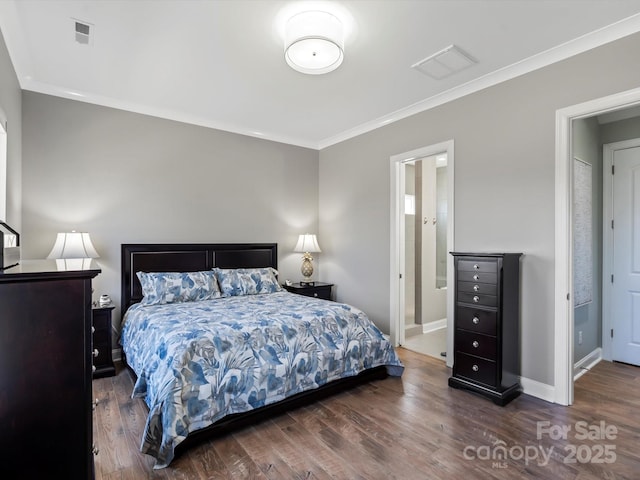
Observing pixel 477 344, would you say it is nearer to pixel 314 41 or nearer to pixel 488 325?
pixel 488 325

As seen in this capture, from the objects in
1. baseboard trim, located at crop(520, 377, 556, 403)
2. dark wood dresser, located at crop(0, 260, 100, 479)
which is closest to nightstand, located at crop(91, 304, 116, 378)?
dark wood dresser, located at crop(0, 260, 100, 479)

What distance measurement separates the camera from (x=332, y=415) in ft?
8.64

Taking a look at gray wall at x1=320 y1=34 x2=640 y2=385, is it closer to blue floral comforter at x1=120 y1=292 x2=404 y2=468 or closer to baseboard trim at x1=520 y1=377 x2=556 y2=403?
baseboard trim at x1=520 y1=377 x2=556 y2=403

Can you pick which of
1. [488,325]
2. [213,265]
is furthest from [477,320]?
[213,265]

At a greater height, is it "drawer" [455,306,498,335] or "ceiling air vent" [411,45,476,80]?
"ceiling air vent" [411,45,476,80]

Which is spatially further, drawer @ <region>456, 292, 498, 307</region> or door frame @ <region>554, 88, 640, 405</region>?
drawer @ <region>456, 292, 498, 307</region>

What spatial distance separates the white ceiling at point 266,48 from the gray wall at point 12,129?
6.6 inches

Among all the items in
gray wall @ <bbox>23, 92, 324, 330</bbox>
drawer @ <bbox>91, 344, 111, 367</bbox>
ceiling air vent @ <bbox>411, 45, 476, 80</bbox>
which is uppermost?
ceiling air vent @ <bbox>411, 45, 476, 80</bbox>

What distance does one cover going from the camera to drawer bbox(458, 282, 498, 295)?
2.86m

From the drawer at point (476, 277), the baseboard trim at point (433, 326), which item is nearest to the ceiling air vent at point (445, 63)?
the drawer at point (476, 277)

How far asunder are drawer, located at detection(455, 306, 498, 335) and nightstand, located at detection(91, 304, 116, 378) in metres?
3.25

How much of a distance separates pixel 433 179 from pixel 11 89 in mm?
4889

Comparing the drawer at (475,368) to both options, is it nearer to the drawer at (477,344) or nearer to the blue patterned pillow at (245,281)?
the drawer at (477,344)

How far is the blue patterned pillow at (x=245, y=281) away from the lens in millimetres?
4012
